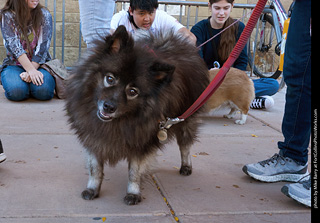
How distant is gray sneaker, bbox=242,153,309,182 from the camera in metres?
3.09

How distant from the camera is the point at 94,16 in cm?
405

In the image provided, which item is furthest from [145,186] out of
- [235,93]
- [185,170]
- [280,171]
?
[235,93]

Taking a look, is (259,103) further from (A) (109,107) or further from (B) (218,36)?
(A) (109,107)

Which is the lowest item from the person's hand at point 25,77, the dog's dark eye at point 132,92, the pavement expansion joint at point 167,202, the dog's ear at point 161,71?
the pavement expansion joint at point 167,202

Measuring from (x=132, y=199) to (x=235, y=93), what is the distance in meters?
2.83

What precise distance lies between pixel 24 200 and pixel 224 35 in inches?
151

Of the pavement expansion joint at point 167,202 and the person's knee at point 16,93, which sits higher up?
the person's knee at point 16,93

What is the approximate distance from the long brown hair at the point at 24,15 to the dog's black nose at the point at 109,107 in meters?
3.82

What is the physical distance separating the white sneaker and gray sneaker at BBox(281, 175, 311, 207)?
3.38 m

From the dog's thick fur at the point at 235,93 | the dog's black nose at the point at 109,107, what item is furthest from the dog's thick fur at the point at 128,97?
the dog's thick fur at the point at 235,93

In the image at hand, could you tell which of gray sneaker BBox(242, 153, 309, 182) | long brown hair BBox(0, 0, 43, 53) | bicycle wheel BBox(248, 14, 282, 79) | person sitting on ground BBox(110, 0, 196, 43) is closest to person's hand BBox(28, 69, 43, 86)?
long brown hair BBox(0, 0, 43, 53)

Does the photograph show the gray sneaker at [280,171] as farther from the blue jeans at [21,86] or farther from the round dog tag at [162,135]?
the blue jeans at [21,86]

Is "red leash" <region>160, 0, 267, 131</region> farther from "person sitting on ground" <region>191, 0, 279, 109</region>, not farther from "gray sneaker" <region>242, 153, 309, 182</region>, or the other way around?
"person sitting on ground" <region>191, 0, 279, 109</region>

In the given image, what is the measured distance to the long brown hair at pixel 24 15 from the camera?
5.46 m
